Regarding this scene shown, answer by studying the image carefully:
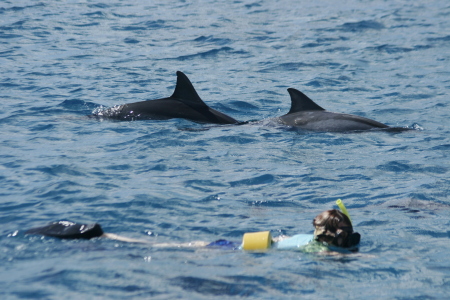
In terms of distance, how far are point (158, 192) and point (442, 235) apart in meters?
3.46

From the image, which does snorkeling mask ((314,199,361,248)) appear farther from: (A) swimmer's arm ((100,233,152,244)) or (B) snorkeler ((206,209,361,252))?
(A) swimmer's arm ((100,233,152,244))

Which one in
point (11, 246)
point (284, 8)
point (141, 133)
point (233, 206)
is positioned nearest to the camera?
point (11, 246)

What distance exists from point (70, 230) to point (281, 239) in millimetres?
2199

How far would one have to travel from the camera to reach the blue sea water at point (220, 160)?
22.4 feet

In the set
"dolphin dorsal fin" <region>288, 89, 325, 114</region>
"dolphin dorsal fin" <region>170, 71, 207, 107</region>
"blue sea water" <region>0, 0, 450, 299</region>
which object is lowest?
"blue sea water" <region>0, 0, 450, 299</region>

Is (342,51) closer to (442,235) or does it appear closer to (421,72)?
(421,72)

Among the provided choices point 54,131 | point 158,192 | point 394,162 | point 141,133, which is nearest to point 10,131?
point 54,131

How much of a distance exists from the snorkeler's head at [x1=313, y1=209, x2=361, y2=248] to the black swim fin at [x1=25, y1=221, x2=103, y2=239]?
2.27 m

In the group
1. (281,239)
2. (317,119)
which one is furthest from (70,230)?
(317,119)

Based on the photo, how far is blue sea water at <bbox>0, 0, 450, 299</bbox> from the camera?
22.4 ft

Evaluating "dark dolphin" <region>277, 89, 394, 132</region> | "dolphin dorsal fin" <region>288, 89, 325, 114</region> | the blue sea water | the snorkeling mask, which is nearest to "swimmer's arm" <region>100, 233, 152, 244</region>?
the blue sea water

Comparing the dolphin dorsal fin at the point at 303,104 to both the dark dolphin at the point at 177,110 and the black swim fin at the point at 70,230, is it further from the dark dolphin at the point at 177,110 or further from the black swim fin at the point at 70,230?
the black swim fin at the point at 70,230

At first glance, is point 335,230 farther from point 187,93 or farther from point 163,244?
point 187,93

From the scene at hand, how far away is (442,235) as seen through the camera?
8047 mm
